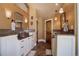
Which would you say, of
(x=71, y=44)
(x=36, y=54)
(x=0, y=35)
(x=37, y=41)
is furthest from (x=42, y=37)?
(x=0, y=35)

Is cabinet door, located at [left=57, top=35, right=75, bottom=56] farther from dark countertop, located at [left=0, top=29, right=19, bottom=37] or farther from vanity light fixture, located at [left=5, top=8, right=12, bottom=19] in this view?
vanity light fixture, located at [left=5, top=8, right=12, bottom=19]

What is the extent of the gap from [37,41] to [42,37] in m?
0.14

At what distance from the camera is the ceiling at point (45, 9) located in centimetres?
254

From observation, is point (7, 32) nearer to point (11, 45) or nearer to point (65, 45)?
point (11, 45)

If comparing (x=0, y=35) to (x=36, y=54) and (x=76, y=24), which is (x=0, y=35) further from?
(x=76, y=24)

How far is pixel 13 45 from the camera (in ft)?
8.29

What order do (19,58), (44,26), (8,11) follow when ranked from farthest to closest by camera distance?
(44,26) < (8,11) < (19,58)

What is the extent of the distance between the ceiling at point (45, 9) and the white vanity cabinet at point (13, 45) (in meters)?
0.56

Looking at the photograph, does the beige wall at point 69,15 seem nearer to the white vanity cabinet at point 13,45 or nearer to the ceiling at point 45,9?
the ceiling at point 45,9

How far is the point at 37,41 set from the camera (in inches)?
117

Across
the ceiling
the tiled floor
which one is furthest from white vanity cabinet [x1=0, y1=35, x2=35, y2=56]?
the ceiling

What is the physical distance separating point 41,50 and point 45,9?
79 centimetres

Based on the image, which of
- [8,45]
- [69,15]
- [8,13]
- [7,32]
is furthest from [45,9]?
[8,45]

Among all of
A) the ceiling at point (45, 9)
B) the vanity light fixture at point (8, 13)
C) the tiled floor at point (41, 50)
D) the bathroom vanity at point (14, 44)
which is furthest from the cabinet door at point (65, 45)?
the vanity light fixture at point (8, 13)
